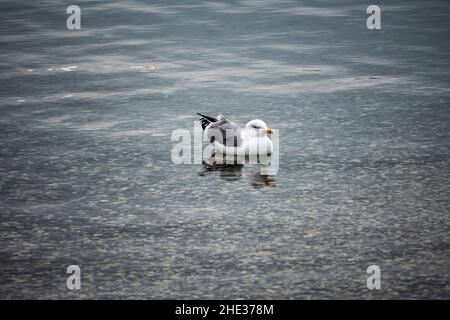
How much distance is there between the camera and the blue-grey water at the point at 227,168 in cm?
612

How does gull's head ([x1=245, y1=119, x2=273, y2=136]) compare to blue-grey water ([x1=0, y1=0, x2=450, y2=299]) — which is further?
gull's head ([x1=245, y1=119, x2=273, y2=136])

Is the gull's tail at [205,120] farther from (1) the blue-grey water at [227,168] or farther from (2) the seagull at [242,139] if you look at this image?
(1) the blue-grey water at [227,168]

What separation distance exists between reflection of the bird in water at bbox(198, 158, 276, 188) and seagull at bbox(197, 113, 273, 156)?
→ 190mm

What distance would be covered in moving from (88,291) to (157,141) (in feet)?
12.6

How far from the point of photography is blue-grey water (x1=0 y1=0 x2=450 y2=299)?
20.1 feet

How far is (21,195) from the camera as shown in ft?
25.3

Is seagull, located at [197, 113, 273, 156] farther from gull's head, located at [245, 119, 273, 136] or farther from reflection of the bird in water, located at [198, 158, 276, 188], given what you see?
reflection of the bird in water, located at [198, 158, 276, 188]

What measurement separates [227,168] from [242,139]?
458 millimetres

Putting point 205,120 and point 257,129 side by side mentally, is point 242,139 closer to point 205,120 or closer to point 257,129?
point 257,129

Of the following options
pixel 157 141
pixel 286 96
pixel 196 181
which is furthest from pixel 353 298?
pixel 286 96

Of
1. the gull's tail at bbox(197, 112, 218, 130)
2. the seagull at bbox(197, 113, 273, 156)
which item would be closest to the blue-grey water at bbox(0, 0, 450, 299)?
the seagull at bbox(197, 113, 273, 156)

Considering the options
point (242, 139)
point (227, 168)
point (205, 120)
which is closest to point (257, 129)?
point (242, 139)

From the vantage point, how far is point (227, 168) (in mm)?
8680

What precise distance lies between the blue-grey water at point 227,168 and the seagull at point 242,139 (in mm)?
292
